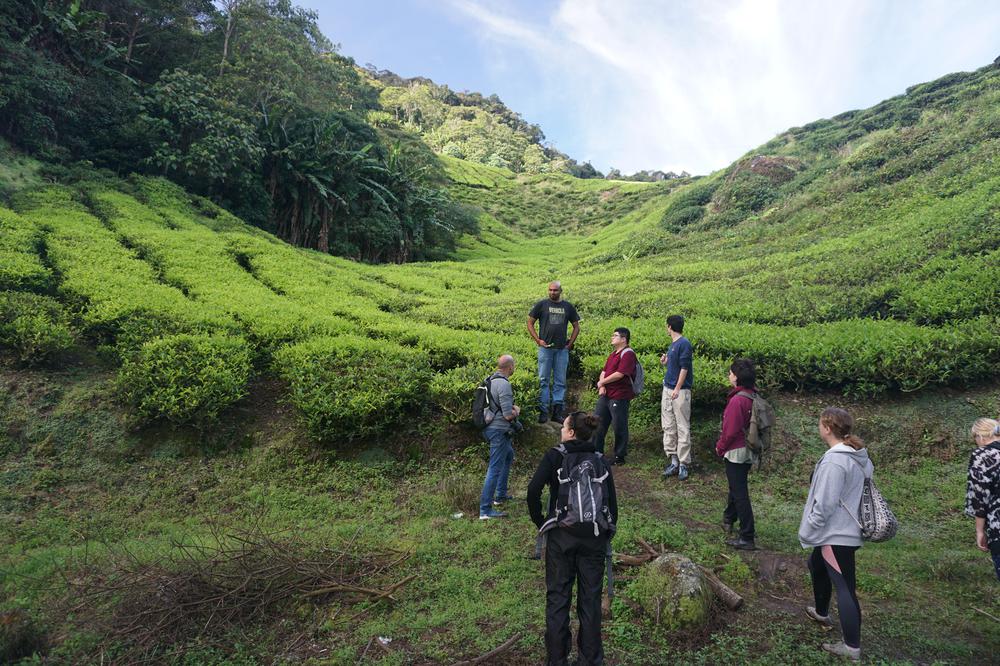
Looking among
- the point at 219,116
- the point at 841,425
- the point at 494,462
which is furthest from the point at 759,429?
the point at 219,116

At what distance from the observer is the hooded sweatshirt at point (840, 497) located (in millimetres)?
3393

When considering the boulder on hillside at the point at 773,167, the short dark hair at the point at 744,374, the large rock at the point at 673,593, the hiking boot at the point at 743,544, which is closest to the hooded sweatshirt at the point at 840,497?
the large rock at the point at 673,593

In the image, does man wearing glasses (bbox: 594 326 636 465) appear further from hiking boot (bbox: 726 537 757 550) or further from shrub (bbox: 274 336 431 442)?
shrub (bbox: 274 336 431 442)

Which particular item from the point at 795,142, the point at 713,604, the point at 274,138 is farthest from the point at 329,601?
the point at 795,142

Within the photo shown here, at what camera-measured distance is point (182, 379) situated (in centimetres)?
696

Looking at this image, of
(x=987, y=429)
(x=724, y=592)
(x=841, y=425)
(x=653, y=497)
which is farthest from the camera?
(x=653, y=497)

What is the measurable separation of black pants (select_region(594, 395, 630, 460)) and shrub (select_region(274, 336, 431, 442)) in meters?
2.45

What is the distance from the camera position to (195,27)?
25.6 metres

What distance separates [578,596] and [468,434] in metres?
3.99

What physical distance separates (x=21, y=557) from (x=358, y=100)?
1499 inches

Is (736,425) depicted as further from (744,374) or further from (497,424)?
(497,424)

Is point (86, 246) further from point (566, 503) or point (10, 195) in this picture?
point (566, 503)

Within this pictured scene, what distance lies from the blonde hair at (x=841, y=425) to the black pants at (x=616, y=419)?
10.0 ft

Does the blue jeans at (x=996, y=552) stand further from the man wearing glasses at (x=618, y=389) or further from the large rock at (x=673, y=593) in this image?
the man wearing glasses at (x=618, y=389)
